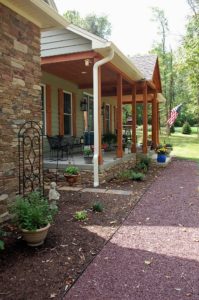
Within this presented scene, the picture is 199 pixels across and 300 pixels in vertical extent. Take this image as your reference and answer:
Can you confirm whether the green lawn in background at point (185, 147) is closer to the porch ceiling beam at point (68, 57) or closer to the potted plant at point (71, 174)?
the potted plant at point (71, 174)

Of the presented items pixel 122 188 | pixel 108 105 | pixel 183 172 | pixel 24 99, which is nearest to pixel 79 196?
pixel 122 188

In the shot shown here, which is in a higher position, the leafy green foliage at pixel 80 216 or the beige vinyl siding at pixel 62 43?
the beige vinyl siding at pixel 62 43

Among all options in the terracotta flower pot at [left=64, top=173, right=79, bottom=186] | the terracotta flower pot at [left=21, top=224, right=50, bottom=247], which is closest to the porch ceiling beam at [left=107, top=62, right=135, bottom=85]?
the terracotta flower pot at [left=64, top=173, right=79, bottom=186]

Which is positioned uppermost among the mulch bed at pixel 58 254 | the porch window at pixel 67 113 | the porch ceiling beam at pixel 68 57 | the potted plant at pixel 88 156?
the porch ceiling beam at pixel 68 57

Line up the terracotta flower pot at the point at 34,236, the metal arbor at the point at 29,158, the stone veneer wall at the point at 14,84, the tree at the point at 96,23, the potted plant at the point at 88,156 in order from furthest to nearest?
the tree at the point at 96,23 < the potted plant at the point at 88,156 < the metal arbor at the point at 29,158 < the stone veneer wall at the point at 14,84 < the terracotta flower pot at the point at 34,236

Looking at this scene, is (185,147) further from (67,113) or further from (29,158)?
(29,158)

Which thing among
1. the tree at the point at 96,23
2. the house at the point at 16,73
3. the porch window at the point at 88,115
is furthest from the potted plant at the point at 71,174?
the tree at the point at 96,23

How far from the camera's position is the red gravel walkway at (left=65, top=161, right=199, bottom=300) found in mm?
2760

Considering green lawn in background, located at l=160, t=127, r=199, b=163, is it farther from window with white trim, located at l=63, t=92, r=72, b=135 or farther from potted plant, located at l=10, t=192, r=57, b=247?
potted plant, located at l=10, t=192, r=57, b=247

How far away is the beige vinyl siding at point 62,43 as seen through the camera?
24.2 ft

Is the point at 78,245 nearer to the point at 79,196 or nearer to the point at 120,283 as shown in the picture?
the point at 120,283

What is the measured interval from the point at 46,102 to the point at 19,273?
6.99 m

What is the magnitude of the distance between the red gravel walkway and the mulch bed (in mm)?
137

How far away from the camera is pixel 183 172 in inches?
404
